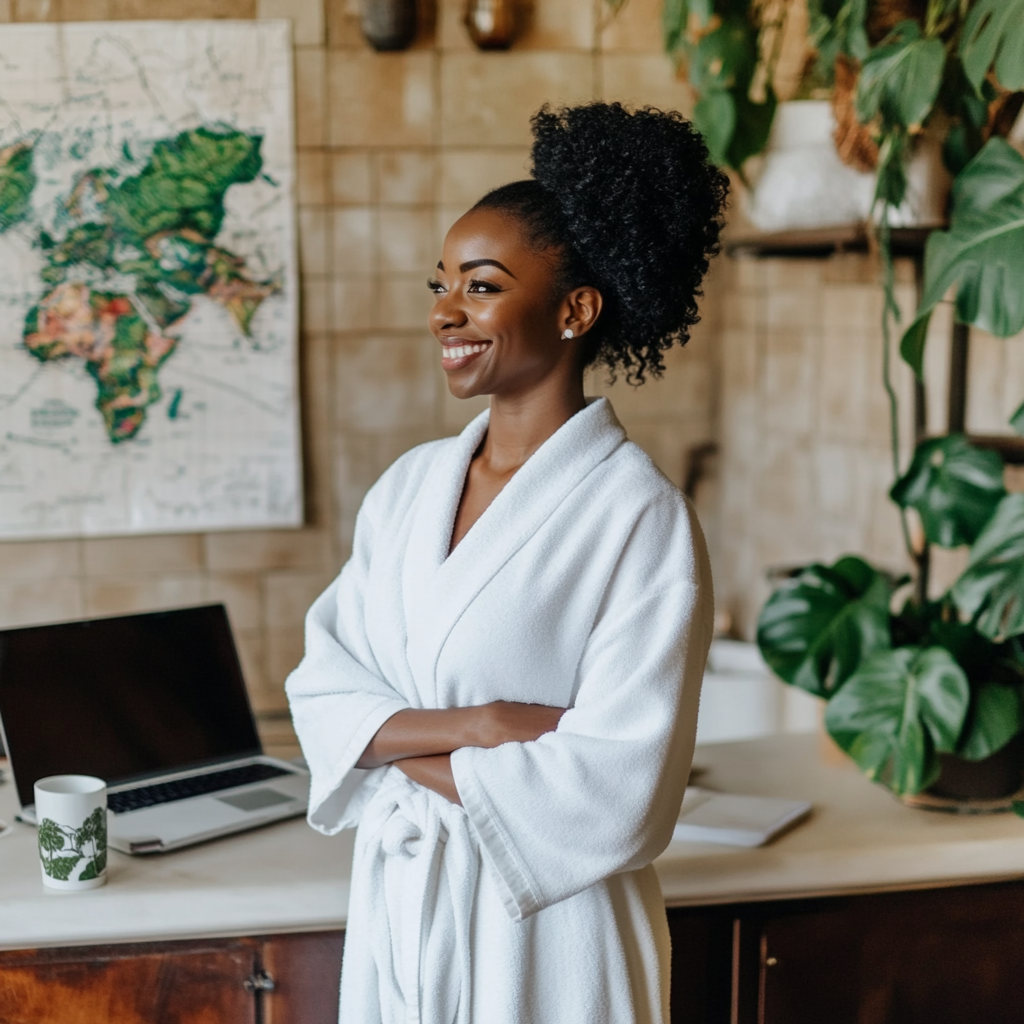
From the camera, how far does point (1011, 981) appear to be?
1.50 m

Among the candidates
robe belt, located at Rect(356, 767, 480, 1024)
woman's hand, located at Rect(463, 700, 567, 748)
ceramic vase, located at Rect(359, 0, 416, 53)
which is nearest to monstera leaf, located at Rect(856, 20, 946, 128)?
woman's hand, located at Rect(463, 700, 567, 748)

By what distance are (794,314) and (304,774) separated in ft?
5.91

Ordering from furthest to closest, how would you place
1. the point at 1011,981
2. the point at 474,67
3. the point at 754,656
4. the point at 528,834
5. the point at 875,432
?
the point at 474,67
the point at 754,656
the point at 875,432
the point at 1011,981
the point at 528,834

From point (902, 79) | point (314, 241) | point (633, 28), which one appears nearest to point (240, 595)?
point (314, 241)

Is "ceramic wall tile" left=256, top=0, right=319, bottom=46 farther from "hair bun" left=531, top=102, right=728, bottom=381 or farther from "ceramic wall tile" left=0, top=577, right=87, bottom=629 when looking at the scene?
"hair bun" left=531, top=102, right=728, bottom=381

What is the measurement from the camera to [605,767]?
1.07 m

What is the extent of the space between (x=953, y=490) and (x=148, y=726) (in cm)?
107

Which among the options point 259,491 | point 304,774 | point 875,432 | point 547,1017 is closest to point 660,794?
point 547,1017

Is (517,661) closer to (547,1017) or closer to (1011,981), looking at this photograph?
(547,1017)

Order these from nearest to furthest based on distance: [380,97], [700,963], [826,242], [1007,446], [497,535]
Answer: [497,535], [700,963], [1007,446], [826,242], [380,97]

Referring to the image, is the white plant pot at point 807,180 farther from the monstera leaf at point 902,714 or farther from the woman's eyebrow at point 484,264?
the woman's eyebrow at point 484,264

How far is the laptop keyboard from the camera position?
4.78ft

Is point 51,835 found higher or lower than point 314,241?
lower

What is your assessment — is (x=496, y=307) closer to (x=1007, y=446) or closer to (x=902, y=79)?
(x=902, y=79)
